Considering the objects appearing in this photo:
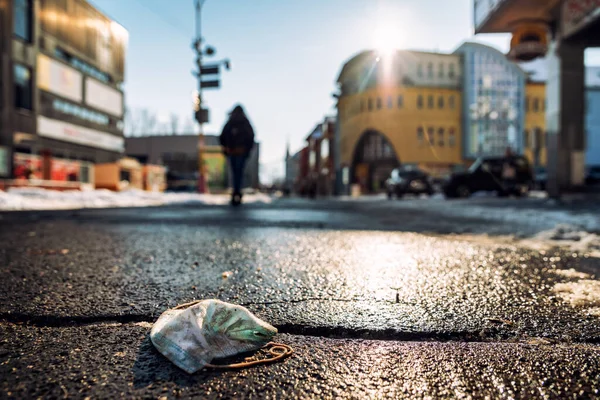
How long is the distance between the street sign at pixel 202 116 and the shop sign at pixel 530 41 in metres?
10.4

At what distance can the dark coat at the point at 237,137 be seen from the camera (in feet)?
28.4

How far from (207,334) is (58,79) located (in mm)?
33699

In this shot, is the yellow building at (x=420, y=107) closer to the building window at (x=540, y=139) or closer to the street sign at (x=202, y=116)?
the street sign at (x=202, y=116)

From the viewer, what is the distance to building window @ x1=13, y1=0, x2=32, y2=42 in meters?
24.5

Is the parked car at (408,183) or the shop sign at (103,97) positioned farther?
the shop sign at (103,97)

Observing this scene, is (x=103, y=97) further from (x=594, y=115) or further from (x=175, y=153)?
(x=594, y=115)

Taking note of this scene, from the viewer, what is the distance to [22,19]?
25.2m

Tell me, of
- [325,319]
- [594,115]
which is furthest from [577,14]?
[594,115]

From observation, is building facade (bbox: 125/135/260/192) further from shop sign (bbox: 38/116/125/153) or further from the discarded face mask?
the discarded face mask

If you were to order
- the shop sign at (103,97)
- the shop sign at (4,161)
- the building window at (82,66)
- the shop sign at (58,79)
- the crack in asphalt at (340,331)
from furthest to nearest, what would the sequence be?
the shop sign at (103,97)
the building window at (82,66)
the shop sign at (58,79)
the shop sign at (4,161)
the crack in asphalt at (340,331)

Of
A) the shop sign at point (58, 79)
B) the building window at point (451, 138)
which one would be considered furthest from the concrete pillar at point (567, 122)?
the shop sign at point (58, 79)

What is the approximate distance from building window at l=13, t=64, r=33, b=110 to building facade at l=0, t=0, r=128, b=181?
6 cm

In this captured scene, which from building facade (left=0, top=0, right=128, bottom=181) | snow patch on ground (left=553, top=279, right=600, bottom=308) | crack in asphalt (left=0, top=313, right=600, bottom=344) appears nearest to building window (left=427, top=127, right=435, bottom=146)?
building facade (left=0, top=0, right=128, bottom=181)

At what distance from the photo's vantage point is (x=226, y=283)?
1.82 metres
